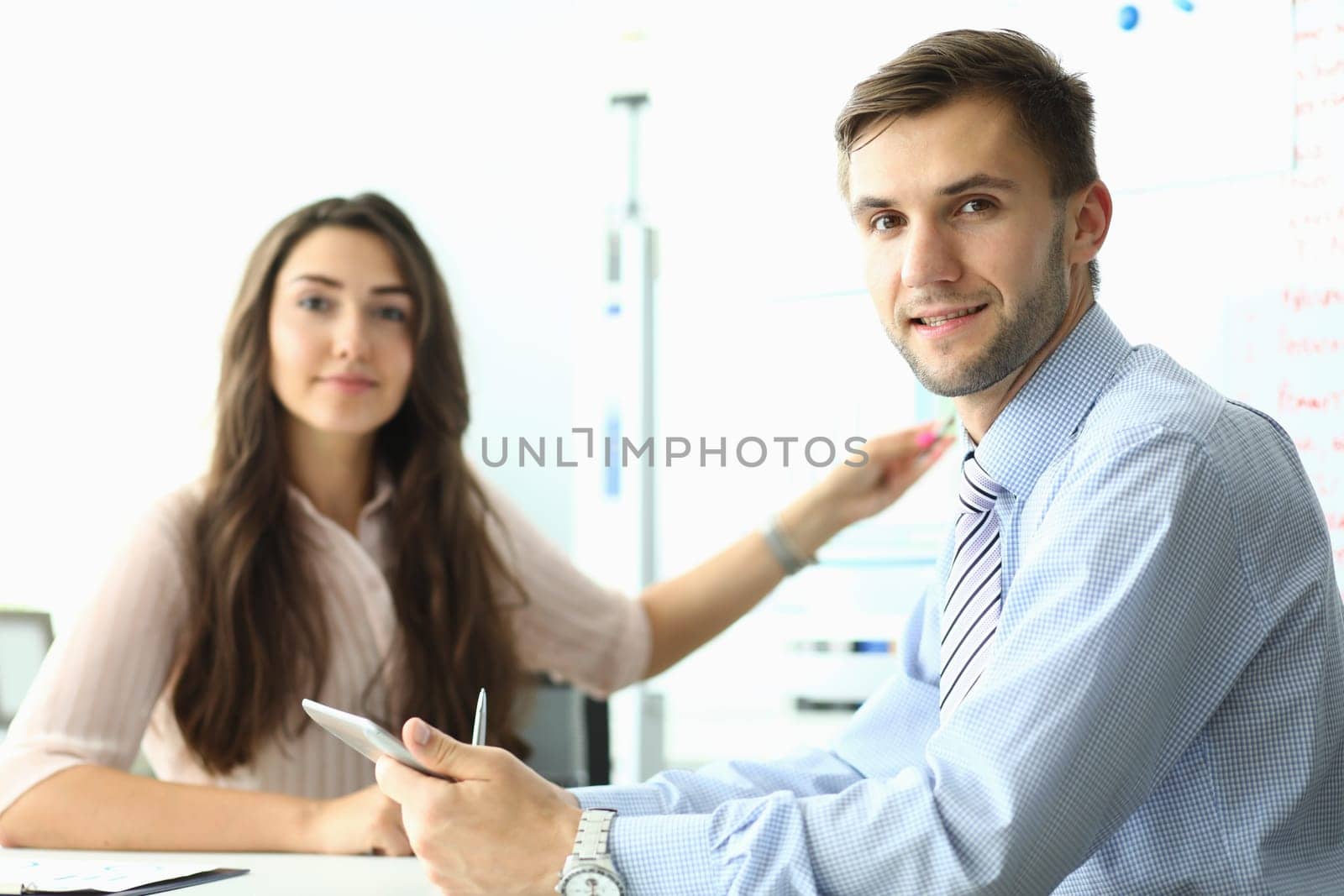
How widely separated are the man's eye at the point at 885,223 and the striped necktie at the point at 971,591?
0.25 meters

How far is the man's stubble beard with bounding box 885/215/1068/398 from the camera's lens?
1231mm

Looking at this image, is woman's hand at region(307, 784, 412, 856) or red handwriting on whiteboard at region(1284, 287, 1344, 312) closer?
woman's hand at region(307, 784, 412, 856)

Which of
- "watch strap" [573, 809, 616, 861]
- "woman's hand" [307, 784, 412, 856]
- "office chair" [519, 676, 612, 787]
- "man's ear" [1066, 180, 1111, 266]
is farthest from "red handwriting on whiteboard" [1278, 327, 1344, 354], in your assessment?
"office chair" [519, 676, 612, 787]

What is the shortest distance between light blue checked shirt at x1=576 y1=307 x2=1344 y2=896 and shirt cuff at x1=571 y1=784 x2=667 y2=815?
1.03 feet

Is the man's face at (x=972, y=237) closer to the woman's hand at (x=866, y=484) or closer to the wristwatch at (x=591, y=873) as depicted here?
the wristwatch at (x=591, y=873)

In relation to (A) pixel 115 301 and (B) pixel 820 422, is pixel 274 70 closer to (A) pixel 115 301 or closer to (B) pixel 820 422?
(A) pixel 115 301

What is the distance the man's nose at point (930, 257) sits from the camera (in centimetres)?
123

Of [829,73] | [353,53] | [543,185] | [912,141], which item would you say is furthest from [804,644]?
[353,53]

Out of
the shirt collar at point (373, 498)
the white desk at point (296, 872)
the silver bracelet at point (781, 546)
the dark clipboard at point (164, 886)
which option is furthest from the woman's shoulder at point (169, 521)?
the silver bracelet at point (781, 546)

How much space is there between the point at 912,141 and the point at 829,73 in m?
1.01

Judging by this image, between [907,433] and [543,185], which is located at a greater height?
[543,185]

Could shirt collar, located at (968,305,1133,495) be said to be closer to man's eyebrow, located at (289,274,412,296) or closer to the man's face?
the man's face

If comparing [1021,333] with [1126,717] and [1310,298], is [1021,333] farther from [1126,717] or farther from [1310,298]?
[1310,298]

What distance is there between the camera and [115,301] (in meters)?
2.85
